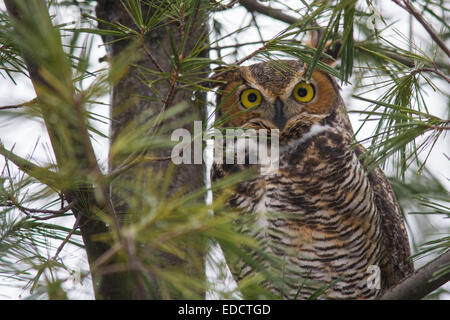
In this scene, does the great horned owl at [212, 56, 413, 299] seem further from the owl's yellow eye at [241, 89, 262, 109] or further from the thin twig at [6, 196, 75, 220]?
the thin twig at [6, 196, 75, 220]

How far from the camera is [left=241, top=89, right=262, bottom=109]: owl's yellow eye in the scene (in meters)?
1.80

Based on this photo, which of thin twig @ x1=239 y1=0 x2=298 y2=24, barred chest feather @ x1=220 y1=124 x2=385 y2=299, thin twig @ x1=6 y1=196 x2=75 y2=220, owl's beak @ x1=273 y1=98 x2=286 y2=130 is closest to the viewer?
thin twig @ x1=6 y1=196 x2=75 y2=220

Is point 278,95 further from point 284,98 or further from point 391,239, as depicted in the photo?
point 391,239

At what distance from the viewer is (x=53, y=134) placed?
968 millimetres

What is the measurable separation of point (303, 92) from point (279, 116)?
139mm

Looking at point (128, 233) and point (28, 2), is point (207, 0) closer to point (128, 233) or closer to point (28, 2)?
point (28, 2)

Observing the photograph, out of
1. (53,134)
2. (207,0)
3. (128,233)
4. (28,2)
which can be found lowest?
(128,233)

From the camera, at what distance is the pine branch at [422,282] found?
1.00m

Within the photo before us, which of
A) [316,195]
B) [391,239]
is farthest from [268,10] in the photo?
[391,239]

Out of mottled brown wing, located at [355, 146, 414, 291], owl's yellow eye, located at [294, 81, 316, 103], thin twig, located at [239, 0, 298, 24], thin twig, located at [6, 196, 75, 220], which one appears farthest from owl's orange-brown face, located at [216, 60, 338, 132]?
thin twig, located at [6, 196, 75, 220]
